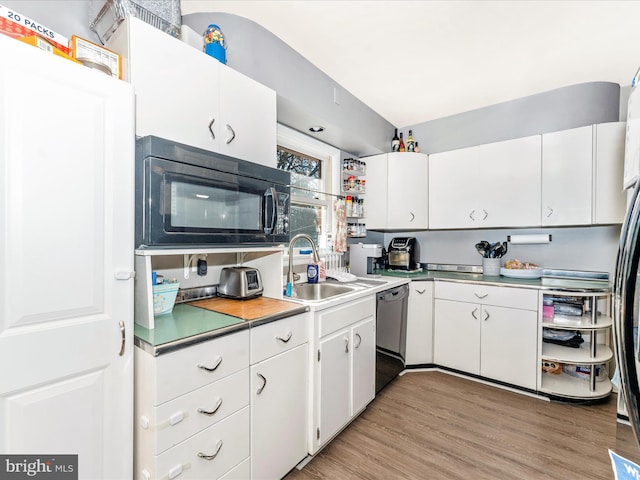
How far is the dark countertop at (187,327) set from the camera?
106 cm

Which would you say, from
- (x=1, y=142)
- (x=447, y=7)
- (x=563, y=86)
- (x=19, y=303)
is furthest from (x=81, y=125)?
(x=563, y=86)

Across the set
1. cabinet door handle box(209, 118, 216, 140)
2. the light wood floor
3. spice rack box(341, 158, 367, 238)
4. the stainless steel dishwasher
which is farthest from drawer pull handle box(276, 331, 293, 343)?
spice rack box(341, 158, 367, 238)

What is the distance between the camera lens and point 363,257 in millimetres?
2916

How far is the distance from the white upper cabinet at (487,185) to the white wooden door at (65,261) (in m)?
2.80

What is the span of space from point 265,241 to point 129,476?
1.07 meters

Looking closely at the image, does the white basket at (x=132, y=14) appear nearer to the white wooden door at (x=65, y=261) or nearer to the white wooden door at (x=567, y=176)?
the white wooden door at (x=65, y=261)

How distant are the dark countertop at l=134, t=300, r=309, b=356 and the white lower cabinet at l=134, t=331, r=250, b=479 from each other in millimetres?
28

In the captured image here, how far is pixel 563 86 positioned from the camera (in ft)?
8.56

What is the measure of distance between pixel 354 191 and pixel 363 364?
1775mm

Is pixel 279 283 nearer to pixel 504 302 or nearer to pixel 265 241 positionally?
pixel 265 241

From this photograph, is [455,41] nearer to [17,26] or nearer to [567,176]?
[567,176]

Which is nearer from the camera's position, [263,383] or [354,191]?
[263,383]

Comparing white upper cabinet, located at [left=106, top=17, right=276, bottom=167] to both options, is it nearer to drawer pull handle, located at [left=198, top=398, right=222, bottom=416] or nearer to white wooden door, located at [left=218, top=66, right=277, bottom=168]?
white wooden door, located at [left=218, top=66, right=277, bottom=168]

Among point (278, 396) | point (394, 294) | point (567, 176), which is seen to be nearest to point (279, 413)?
point (278, 396)
